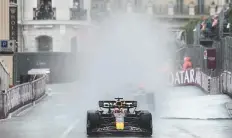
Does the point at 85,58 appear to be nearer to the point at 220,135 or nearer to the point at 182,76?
the point at 182,76

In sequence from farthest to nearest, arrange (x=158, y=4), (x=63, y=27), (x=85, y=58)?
(x=158, y=4) → (x=63, y=27) → (x=85, y=58)

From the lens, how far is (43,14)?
3187 inches

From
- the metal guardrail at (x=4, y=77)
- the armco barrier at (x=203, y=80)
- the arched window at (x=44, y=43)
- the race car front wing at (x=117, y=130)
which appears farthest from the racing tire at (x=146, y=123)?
the arched window at (x=44, y=43)

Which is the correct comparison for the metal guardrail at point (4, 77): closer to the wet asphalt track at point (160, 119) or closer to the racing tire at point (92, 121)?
the wet asphalt track at point (160, 119)

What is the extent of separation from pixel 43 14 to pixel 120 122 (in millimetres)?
57971

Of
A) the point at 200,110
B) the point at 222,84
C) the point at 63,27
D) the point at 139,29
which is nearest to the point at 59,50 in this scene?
the point at 63,27

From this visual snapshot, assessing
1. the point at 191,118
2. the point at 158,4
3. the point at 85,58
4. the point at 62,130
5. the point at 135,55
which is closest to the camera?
the point at 62,130

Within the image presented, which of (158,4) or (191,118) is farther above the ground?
(158,4)

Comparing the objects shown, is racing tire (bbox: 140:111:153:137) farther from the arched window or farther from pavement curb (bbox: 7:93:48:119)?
the arched window

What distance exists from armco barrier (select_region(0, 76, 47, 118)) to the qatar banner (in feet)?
29.5

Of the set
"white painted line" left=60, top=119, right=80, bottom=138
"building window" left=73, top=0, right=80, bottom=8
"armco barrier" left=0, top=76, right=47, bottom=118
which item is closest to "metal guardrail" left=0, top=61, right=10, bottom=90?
"armco barrier" left=0, top=76, right=47, bottom=118

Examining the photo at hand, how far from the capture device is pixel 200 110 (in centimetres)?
3350

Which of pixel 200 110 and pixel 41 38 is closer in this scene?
pixel 200 110

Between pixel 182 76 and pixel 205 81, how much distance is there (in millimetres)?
6582
